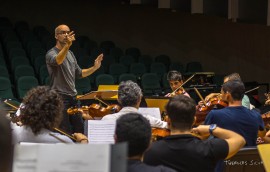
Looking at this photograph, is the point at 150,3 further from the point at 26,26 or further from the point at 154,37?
the point at 26,26

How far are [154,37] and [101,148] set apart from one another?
12.3 meters

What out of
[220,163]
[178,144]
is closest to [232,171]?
[220,163]

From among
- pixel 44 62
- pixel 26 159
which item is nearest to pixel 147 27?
pixel 44 62

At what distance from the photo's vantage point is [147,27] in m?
13.7

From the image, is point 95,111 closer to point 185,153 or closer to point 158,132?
point 158,132

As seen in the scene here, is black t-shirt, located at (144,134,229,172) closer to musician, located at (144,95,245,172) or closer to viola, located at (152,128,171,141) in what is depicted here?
musician, located at (144,95,245,172)

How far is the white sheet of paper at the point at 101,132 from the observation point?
371 centimetres

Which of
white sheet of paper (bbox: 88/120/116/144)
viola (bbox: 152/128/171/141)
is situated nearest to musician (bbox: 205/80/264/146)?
viola (bbox: 152/128/171/141)

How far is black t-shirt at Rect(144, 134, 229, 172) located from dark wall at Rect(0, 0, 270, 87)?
9884 mm

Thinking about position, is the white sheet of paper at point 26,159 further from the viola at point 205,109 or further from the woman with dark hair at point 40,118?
the viola at point 205,109

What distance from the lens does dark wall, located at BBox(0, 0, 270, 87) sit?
41.8 ft

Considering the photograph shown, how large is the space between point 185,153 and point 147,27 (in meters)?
11.1

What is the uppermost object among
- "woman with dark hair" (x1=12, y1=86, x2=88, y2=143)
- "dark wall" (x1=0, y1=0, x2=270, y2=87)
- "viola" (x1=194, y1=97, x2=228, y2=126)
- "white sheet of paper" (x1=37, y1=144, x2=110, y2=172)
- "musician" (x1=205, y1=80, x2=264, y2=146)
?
"dark wall" (x1=0, y1=0, x2=270, y2=87)

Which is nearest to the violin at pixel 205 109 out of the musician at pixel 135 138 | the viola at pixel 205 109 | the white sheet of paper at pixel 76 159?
the viola at pixel 205 109
